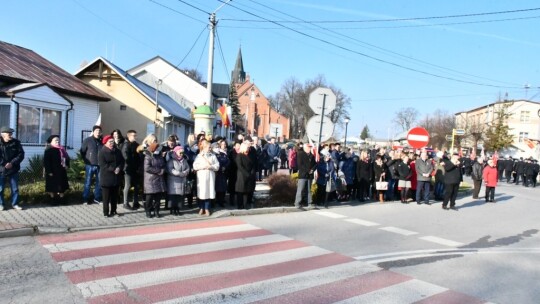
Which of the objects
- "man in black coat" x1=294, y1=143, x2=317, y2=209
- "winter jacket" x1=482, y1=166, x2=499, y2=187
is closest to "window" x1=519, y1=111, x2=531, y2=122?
"winter jacket" x1=482, y1=166, x2=499, y2=187

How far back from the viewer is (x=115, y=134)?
Answer: 34.5ft

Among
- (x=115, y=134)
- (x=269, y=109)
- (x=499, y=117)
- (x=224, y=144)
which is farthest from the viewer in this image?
(x=269, y=109)

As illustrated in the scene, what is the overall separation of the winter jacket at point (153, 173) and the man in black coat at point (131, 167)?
714mm

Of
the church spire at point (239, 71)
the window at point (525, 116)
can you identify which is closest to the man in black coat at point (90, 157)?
the window at point (525, 116)

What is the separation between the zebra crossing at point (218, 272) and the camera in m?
5.29

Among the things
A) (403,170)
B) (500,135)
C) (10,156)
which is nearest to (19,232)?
(10,156)

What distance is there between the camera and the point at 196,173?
10.7m

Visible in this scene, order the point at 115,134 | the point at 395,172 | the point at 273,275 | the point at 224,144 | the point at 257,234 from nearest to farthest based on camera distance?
the point at 273,275 < the point at 257,234 < the point at 115,134 < the point at 224,144 < the point at 395,172

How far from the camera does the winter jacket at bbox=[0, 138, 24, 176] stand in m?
9.40

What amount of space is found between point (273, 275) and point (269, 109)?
9777 centimetres

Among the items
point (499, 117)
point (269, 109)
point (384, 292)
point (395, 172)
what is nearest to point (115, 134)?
point (384, 292)

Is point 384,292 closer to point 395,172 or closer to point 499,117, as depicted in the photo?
point 395,172

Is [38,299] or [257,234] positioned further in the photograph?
[257,234]

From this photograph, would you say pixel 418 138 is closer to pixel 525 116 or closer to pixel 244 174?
pixel 244 174
